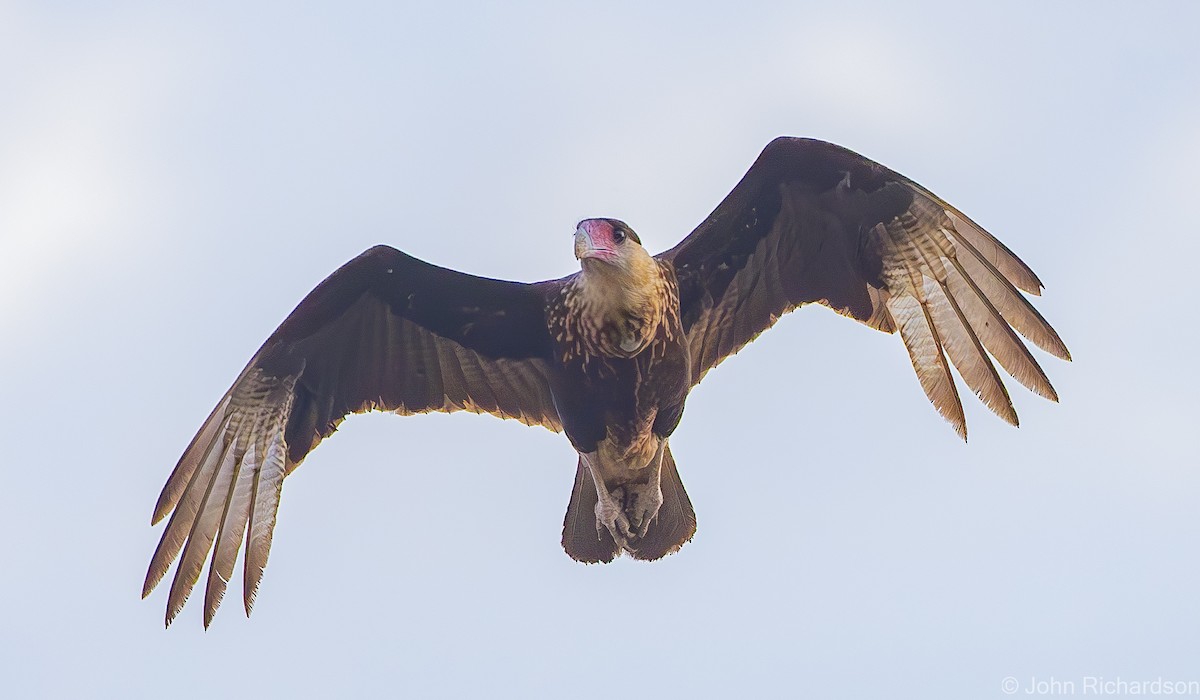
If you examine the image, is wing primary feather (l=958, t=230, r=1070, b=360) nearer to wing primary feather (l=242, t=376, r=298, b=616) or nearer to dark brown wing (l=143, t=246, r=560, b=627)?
dark brown wing (l=143, t=246, r=560, b=627)

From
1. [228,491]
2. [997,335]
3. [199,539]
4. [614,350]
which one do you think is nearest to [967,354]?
[997,335]

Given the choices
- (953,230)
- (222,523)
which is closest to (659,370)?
(953,230)

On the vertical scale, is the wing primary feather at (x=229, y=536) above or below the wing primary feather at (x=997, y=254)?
below

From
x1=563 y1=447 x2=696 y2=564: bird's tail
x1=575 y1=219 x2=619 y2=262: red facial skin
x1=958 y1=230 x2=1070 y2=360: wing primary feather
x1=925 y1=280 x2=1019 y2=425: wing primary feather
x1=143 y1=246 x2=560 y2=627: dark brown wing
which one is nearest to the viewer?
x1=575 y1=219 x2=619 y2=262: red facial skin

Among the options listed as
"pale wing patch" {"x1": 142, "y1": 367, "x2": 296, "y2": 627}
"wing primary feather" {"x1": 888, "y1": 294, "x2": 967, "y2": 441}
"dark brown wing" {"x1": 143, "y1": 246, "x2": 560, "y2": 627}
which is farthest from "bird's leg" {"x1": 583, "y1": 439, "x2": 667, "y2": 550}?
"pale wing patch" {"x1": 142, "y1": 367, "x2": 296, "y2": 627}

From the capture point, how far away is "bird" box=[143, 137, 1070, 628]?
20.4 ft

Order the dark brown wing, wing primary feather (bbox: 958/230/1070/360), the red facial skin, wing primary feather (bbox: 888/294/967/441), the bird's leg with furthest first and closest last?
the bird's leg, the dark brown wing, wing primary feather (bbox: 888/294/967/441), wing primary feather (bbox: 958/230/1070/360), the red facial skin

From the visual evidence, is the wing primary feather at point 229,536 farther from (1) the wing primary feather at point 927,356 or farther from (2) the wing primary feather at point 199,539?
(1) the wing primary feather at point 927,356

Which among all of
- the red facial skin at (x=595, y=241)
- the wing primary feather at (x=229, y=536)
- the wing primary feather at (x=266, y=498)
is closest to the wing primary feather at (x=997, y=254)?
the red facial skin at (x=595, y=241)

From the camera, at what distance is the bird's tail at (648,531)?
678 cm

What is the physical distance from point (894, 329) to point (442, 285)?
2.31 m

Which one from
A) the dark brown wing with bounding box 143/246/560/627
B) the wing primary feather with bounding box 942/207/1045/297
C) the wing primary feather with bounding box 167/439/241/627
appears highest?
the wing primary feather with bounding box 942/207/1045/297

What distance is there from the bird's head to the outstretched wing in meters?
0.60

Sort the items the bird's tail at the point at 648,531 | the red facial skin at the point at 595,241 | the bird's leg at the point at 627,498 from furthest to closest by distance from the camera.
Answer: the bird's tail at the point at 648,531
the bird's leg at the point at 627,498
the red facial skin at the point at 595,241
